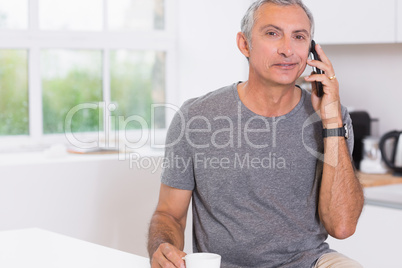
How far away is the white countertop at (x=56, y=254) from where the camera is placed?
1519 millimetres

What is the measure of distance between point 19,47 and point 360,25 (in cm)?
177

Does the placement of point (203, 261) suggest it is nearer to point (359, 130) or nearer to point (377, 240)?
point (377, 240)

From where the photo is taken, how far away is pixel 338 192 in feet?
6.01

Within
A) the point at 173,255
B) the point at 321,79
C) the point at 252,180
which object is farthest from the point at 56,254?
the point at 321,79

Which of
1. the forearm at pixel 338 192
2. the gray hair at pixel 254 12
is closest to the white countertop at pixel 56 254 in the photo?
the forearm at pixel 338 192

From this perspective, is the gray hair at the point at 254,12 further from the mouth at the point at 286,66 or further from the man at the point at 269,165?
the mouth at the point at 286,66

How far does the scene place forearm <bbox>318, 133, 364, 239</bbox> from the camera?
1831 mm

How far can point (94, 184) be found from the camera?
10.3 feet

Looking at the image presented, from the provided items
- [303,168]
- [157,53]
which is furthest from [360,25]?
[303,168]

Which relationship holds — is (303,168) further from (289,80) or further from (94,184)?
(94,184)

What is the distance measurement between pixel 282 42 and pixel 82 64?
1923 millimetres

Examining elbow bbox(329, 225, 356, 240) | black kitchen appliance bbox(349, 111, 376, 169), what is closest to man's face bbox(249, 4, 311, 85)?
elbow bbox(329, 225, 356, 240)

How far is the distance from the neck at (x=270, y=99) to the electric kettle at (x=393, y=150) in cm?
137

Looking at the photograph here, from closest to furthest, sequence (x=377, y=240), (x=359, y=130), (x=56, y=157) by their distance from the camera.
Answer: (x=377, y=240)
(x=56, y=157)
(x=359, y=130)
